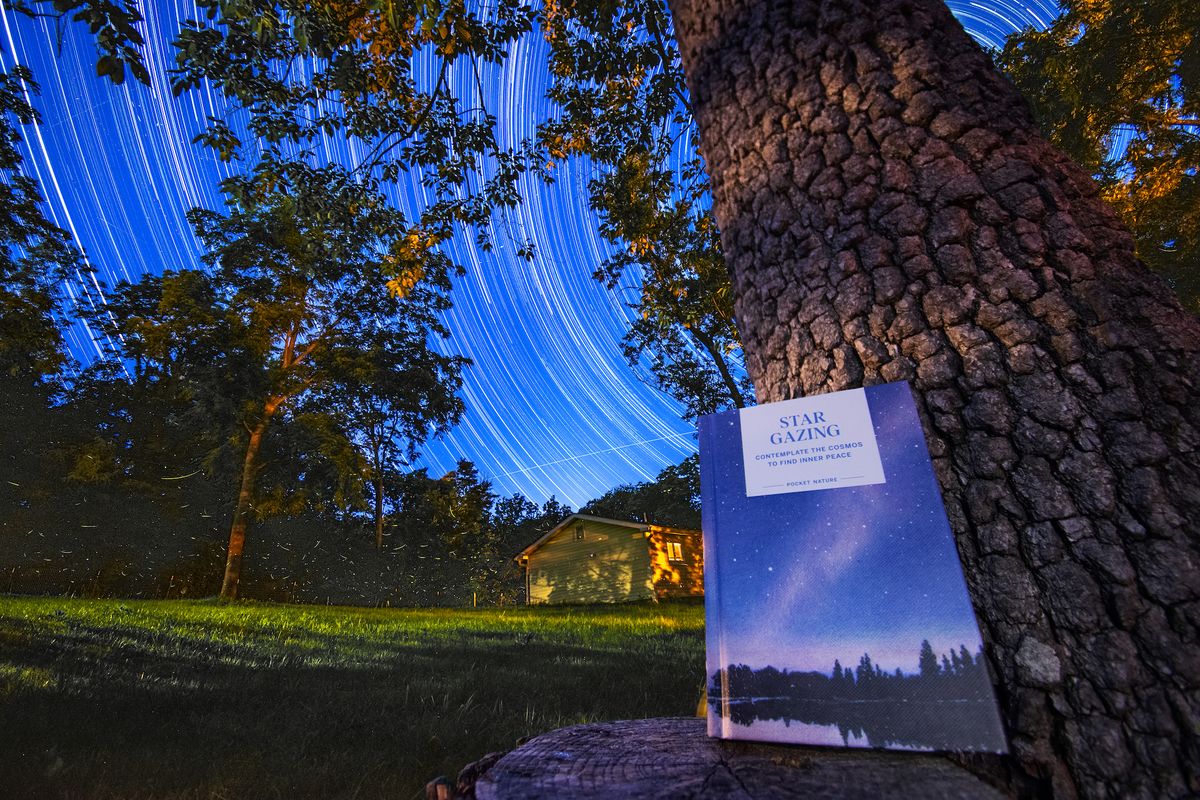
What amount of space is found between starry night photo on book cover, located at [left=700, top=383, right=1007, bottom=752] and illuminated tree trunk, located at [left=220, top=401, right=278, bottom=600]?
1845 cm

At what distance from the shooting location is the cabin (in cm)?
2588

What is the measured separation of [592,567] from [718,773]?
27806 millimetres

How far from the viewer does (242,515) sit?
16984 mm

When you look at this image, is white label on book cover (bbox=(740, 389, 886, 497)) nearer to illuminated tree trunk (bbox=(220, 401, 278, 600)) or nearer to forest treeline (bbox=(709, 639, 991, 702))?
forest treeline (bbox=(709, 639, 991, 702))

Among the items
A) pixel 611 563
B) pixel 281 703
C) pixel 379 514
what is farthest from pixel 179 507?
pixel 281 703

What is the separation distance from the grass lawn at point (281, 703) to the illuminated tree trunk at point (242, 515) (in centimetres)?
892

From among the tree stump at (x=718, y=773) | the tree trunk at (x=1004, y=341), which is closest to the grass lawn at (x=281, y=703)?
the tree stump at (x=718, y=773)

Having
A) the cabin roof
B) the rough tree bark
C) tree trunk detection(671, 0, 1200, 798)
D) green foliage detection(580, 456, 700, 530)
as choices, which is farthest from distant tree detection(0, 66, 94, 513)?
green foliage detection(580, 456, 700, 530)

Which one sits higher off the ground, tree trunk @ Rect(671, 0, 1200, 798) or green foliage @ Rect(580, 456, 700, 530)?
green foliage @ Rect(580, 456, 700, 530)

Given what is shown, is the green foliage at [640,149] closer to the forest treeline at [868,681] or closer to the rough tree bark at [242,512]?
the forest treeline at [868,681]

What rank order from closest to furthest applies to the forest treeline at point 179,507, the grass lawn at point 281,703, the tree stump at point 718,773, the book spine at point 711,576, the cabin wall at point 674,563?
the tree stump at point 718,773 < the book spine at point 711,576 < the grass lawn at point 281,703 < the forest treeline at point 179,507 < the cabin wall at point 674,563

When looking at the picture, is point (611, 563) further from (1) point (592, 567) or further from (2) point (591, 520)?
(2) point (591, 520)

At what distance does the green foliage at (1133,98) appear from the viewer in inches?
340

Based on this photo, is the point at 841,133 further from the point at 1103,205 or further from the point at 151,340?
the point at 151,340
